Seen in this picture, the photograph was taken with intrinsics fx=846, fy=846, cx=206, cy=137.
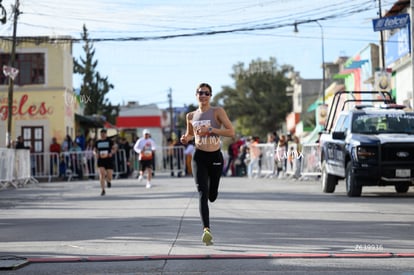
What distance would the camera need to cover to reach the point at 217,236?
36.0 ft

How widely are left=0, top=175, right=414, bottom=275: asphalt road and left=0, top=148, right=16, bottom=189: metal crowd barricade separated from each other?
8440 mm

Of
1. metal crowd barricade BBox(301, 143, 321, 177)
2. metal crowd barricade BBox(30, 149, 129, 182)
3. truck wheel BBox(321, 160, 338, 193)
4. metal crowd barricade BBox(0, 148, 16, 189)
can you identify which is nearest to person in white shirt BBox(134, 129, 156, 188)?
metal crowd barricade BBox(0, 148, 16, 189)

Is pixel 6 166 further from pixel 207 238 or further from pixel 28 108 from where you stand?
pixel 207 238

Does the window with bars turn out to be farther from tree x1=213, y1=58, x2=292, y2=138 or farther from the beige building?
tree x1=213, y1=58, x2=292, y2=138

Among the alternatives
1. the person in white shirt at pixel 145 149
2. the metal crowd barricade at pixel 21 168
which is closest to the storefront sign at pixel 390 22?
the person in white shirt at pixel 145 149

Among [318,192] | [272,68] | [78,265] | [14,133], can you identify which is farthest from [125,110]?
[78,265]

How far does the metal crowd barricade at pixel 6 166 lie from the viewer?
89.0 ft

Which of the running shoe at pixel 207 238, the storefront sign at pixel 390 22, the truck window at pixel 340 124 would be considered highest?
the storefront sign at pixel 390 22

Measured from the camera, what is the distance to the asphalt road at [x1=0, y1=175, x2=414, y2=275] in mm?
8352

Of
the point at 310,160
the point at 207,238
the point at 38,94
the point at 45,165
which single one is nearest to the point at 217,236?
the point at 207,238

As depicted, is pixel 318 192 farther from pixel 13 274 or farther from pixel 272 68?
pixel 272 68

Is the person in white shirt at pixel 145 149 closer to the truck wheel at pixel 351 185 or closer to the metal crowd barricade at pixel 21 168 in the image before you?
the metal crowd barricade at pixel 21 168

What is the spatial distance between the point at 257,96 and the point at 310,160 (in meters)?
64.4

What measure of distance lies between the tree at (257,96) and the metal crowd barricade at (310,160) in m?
63.2
